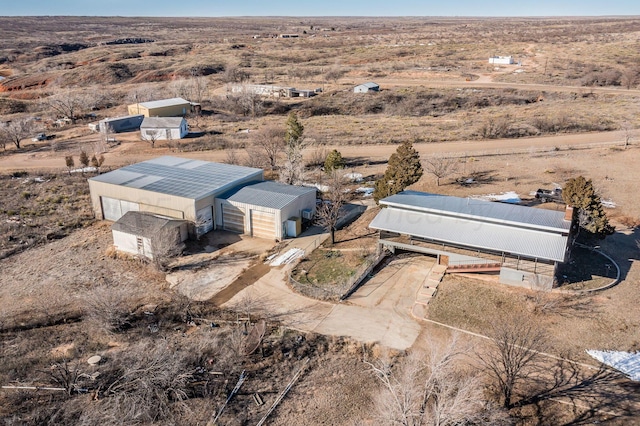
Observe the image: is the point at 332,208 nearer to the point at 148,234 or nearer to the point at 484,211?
the point at 484,211

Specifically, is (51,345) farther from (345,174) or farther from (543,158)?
→ (543,158)

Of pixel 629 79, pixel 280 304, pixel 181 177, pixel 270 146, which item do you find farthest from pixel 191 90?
pixel 629 79

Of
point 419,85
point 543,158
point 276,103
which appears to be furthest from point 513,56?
point 543,158

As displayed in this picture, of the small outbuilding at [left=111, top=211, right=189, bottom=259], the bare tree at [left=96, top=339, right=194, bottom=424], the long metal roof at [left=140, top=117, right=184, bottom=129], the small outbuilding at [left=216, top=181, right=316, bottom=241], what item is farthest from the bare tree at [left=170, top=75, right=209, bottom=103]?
the bare tree at [left=96, top=339, right=194, bottom=424]

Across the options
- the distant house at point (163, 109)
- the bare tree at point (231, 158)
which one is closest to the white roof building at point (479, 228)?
the bare tree at point (231, 158)

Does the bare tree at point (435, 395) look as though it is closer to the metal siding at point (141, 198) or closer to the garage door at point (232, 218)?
the garage door at point (232, 218)
